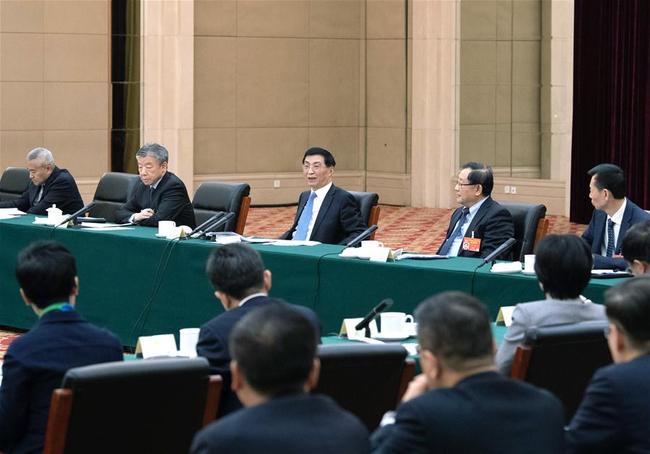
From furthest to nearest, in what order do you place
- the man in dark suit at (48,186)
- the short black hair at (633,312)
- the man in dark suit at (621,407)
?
the man in dark suit at (48,186)
the short black hair at (633,312)
the man in dark suit at (621,407)

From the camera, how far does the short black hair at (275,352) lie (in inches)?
98.7

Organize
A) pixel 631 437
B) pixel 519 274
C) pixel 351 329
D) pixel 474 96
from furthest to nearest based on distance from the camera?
pixel 474 96 → pixel 519 274 → pixel 351 329 → pixel 631 437

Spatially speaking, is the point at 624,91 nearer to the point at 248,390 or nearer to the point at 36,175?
the point at 36,175

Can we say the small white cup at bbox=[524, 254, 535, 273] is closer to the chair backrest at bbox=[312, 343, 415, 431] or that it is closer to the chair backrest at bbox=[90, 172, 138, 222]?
the chair backrest at bbox=[312, 343, 415, 431]

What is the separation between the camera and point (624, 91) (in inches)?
532

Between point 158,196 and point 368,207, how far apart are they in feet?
4.76

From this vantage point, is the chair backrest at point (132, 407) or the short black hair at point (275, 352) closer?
the short black hair at point (275, 352)

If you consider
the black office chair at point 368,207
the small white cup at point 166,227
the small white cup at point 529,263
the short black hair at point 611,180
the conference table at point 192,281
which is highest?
the short black hair at point 611,180

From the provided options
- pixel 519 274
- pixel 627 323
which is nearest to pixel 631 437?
pixel 627 323

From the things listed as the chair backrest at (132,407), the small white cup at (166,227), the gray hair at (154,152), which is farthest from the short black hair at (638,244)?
the gray hair at (154,152)

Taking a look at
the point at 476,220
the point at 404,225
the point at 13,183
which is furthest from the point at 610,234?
the point at 404,225

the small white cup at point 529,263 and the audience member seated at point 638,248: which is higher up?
the audience member seated at point 638,248

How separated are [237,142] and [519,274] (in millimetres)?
9939

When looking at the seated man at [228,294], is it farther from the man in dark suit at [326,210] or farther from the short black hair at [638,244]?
the man in dark suit at [326,210]
